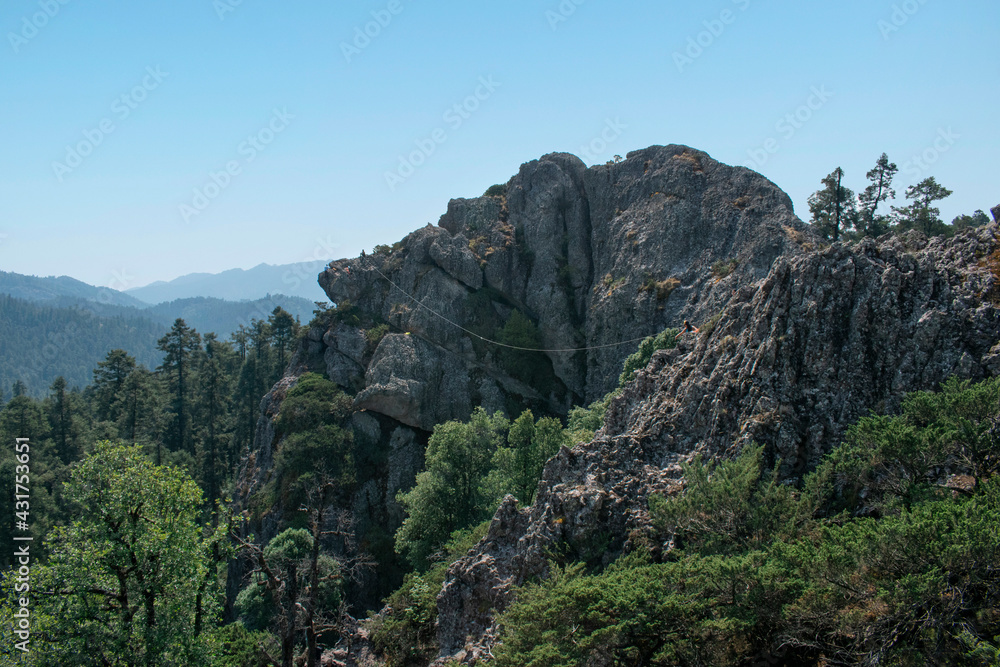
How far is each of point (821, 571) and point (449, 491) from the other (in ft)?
88.4

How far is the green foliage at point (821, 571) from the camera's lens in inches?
430

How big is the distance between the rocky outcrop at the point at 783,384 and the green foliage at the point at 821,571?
224 centimetres

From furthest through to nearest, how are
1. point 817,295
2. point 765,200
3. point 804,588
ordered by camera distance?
1. point 765,200
2. point 817,295
3. point 804,588

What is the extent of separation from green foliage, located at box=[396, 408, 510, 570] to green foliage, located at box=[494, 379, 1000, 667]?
62.4ft

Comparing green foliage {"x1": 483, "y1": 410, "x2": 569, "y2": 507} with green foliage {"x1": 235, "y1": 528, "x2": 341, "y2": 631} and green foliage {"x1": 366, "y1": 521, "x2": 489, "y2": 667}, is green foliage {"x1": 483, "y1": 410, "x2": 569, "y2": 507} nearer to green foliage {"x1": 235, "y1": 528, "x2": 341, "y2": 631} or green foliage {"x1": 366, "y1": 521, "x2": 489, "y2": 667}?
green foliage {"x1": 366, "y1": 521, "x2": 489, "y2": 667}

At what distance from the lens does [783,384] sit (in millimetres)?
20547

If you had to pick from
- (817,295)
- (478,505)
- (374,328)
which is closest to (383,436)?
(374,328)

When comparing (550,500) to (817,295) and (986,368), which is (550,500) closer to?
(817,295)

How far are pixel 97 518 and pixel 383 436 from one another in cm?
3262

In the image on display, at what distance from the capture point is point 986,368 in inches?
686

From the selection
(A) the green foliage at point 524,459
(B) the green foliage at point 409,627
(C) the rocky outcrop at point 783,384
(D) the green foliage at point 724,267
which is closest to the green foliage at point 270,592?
(B) the green foliage at point 409,627

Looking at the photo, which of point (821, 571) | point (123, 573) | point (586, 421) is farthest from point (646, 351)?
point (123, 573)

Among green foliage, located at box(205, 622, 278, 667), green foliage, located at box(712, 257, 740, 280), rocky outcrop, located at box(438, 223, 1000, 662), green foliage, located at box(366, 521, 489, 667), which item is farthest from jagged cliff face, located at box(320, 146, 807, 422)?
green foliage, located at box(366, 521, 489, 667)

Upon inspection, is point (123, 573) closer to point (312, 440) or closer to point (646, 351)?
point (646, 351)
